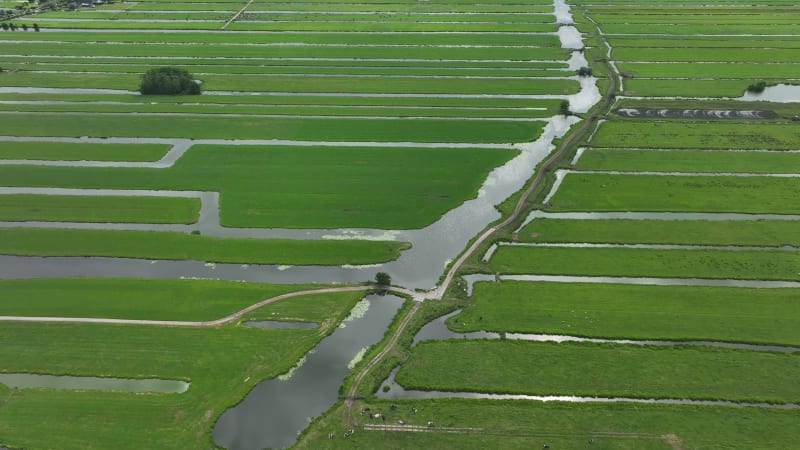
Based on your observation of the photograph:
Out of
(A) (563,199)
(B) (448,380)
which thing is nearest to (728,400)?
(B) (448,380)

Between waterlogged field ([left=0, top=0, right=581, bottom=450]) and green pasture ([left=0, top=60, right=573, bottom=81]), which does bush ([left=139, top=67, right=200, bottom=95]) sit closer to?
waterlogged field ([left=0, top=0, right=581, bottom=450])

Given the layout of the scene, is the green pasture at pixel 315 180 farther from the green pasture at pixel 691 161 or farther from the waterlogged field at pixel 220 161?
the green pasture at pixel 691 161

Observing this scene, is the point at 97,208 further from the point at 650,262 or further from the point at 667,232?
the point at 667,232

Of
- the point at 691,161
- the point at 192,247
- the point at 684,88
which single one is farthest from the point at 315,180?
the point at 684,88

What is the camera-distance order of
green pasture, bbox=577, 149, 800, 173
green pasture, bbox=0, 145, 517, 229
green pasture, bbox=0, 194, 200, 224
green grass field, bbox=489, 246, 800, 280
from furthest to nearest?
green pasture, bbox=577, 149, 800, 173
green pasture, bbox=0, 194, 200, 224
green pasture, bbox=0, 145, 517, 229
green grass field, bbox=489, 246, 800, 280

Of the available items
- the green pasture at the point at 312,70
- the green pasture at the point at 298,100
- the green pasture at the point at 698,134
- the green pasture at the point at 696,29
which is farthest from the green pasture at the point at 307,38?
the green pasture at the point at 698,134

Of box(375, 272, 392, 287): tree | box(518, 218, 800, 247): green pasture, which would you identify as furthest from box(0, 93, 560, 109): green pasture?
box(375, 272, 392, 287): tree
